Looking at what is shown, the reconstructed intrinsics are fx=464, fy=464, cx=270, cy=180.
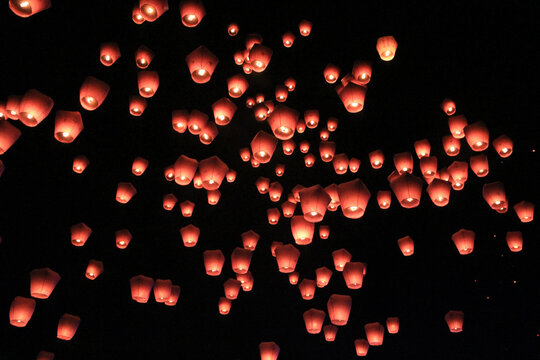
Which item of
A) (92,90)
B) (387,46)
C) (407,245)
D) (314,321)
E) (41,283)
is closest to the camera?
(92,90)

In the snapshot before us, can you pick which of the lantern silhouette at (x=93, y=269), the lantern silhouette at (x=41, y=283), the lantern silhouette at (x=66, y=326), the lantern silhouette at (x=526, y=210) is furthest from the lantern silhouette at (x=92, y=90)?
the lantern silhouette at (x=526, y=210)

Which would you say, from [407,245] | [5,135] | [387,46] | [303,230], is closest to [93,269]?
[5,135]

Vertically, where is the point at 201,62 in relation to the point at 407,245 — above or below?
above

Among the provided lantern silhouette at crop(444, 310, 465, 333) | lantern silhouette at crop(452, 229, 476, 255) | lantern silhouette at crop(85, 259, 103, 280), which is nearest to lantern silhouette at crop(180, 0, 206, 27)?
lantern silhouette at crop(85, 259, 103, 280)

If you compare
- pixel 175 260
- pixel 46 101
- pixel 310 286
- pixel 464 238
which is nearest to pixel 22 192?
pixel 175 260

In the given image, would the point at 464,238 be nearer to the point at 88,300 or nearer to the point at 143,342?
the point at 143,342

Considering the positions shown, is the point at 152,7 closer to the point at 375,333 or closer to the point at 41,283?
the point at 41,283

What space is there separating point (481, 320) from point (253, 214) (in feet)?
13.4

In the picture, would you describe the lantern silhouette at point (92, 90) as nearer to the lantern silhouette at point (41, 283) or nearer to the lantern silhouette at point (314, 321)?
the lantern silhouette at point (41, 283)

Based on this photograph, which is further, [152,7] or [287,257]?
[287,257]

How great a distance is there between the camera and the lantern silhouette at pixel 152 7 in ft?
14.1

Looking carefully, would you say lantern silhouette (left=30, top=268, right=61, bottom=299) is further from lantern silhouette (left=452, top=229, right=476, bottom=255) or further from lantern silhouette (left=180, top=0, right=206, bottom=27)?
lantern silhouette (left=452, top=229, right=476, bottom=255)

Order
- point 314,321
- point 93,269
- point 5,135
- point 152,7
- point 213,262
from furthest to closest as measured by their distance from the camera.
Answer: point 93,269 < point 213,262 < point 314,321 < point 5,135 < point 152,7

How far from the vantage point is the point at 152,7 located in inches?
171
